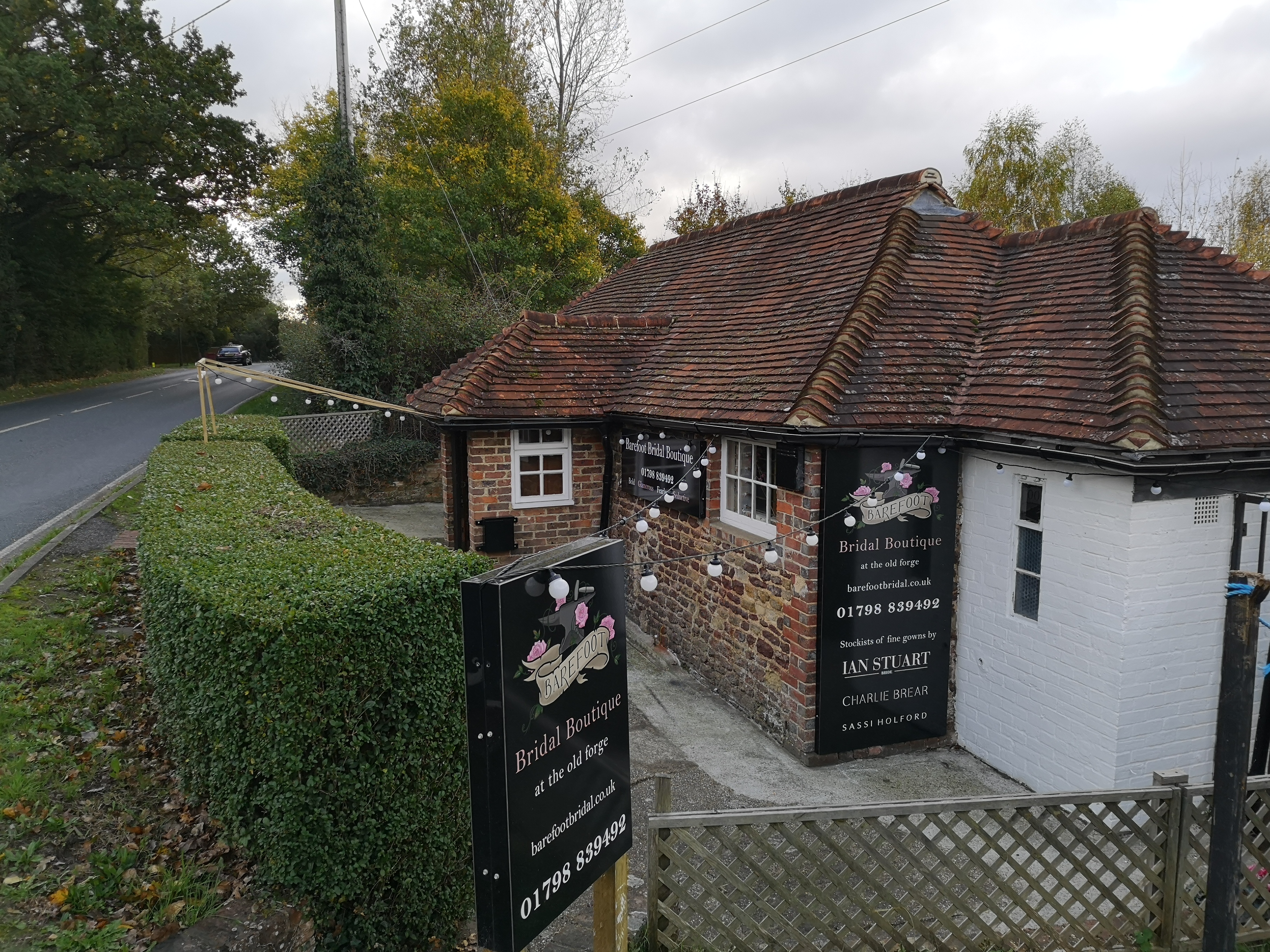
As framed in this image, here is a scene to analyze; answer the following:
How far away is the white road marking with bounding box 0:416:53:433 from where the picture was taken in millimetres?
18656

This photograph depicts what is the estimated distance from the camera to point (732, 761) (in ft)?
24.3

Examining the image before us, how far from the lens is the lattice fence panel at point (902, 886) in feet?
13.9

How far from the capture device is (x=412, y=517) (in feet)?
54.6

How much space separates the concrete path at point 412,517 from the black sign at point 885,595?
8.59 meters

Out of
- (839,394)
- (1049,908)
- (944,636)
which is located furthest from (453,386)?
(1049,908)

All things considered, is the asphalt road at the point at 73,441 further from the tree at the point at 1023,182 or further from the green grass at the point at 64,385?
the tree at the point at 1023,182

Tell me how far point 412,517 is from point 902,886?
1379 centimetres

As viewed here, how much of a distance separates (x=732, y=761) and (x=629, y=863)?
81.5 inches

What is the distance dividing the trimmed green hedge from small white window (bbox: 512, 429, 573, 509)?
3616 millimetres

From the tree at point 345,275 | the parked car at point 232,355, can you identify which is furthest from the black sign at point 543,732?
the parked car at point 232,355

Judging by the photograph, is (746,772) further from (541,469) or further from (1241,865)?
(541,469)

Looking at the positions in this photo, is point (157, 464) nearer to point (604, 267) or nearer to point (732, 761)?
point (732, 761)

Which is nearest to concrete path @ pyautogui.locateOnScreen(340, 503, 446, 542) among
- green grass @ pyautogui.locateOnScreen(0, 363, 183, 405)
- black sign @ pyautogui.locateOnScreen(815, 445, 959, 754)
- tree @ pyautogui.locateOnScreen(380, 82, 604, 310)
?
tree @ pyautogui.locateOnScreen(380, 82, 604, 310)

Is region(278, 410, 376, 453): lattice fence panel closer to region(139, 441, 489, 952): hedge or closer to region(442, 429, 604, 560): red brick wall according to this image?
region(442, 429, 604, 560): red brick wall
